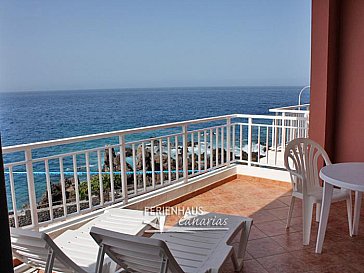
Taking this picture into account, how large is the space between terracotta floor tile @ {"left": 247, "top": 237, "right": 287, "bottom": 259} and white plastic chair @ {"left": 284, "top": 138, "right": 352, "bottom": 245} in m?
0.28

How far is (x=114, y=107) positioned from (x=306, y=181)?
21.8m

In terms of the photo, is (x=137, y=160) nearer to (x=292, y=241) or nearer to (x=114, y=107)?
Result: (x=292, y=241)

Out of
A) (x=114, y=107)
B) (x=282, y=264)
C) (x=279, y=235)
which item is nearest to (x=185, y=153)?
(x=279, y=235)

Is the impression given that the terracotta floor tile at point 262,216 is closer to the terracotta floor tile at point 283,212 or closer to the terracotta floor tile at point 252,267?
the terracotta floor tile at point 283,212

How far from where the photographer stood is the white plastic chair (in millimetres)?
3107

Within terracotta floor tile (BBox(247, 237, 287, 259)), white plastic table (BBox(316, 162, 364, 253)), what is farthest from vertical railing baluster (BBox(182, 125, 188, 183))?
white plastic table (BBox(316, 162, 364, 253))

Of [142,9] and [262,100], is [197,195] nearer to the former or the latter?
[142,9]

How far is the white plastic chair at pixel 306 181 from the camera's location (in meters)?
3.11

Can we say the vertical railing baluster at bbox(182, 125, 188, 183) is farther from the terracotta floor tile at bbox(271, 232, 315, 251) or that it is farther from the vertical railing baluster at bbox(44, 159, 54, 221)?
the vertical railing baluster at bbox(44, 159, 54, 221)

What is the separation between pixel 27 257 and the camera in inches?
81.9

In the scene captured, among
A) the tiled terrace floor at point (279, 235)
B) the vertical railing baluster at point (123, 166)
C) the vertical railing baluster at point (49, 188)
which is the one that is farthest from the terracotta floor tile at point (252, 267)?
the vertical railing baluster at point (49, 188)

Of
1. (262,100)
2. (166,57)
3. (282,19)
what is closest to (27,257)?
(166,57)

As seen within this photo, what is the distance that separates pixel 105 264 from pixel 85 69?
758 inches

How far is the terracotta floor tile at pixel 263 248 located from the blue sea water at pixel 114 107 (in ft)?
54.0
